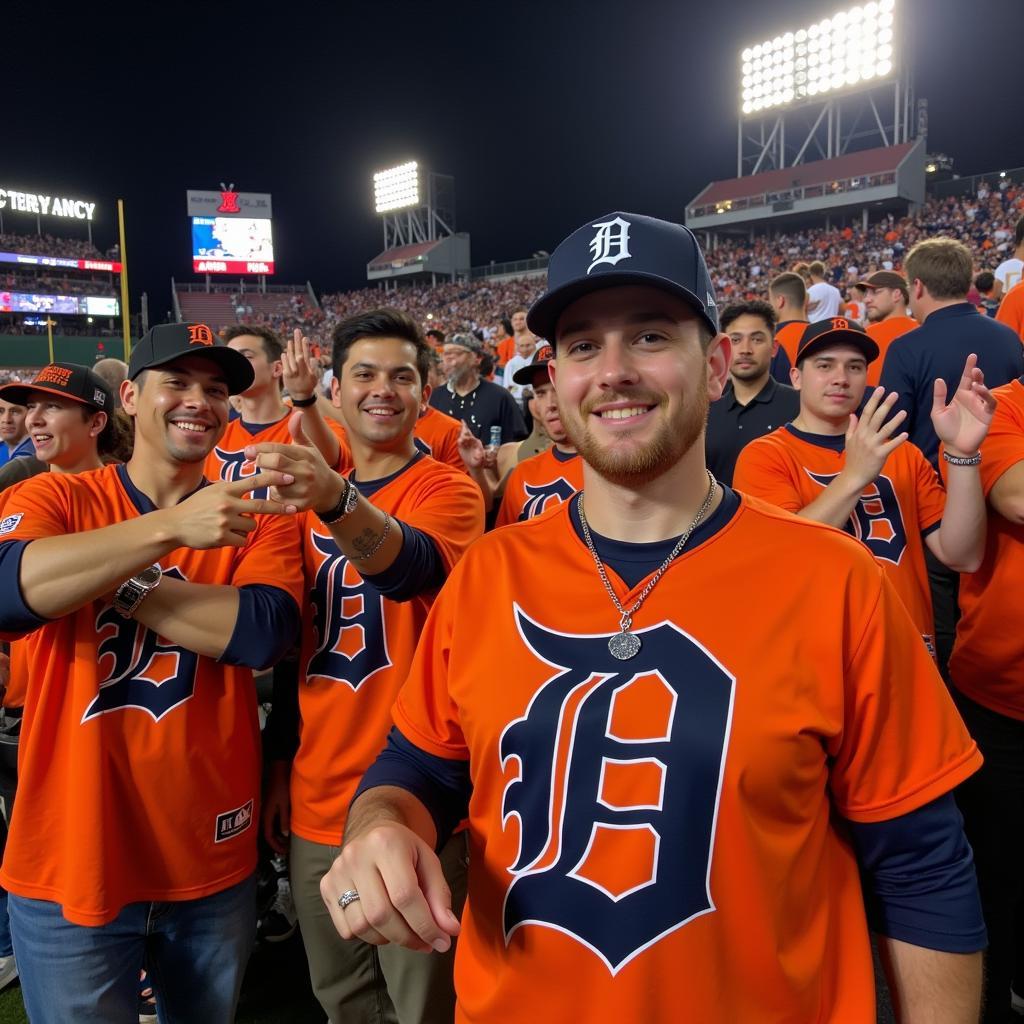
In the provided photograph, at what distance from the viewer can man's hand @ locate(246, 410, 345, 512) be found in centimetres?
183

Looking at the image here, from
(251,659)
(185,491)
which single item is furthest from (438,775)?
(185,491)

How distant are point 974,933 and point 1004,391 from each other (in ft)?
6.05

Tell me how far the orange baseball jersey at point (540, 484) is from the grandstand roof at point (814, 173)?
31.7 m

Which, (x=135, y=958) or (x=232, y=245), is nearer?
(x=135, y=958)

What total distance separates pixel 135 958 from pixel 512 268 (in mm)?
42523

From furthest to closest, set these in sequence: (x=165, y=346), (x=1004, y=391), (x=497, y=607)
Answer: (x=1004, y=391), (x=165, y=346), (x=497, y=607)

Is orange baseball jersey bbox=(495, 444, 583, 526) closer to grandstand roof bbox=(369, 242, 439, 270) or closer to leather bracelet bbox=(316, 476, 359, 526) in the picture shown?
leather bracelet bbox=(316, 476, 359, 526)

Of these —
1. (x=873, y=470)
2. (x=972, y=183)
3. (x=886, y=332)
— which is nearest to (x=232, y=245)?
(x=972, y=183)

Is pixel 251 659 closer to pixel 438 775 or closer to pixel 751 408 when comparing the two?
pixel 438 775

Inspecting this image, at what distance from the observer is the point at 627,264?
143 centimetres

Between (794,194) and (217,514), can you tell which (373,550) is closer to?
(217,514)

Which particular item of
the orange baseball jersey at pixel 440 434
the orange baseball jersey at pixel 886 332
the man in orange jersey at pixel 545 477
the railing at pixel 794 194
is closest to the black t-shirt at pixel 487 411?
the orange baseball jersey at pixel 440 434

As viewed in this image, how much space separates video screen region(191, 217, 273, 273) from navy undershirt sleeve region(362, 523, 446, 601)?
150ft

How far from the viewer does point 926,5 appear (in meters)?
43.8
